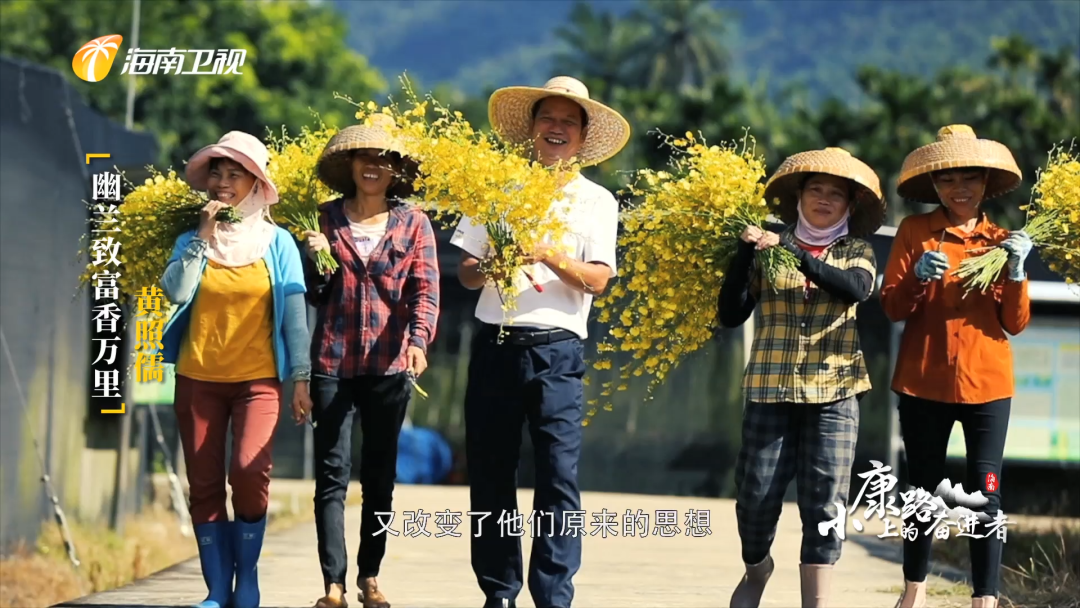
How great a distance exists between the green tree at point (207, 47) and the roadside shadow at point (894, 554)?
22.6 metres

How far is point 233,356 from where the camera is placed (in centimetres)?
605

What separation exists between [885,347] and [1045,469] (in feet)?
6.65

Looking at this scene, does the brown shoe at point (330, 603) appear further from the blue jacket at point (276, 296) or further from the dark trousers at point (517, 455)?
the blue jacket at point (276, 296)

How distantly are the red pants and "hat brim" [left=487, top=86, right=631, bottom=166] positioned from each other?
129 cm

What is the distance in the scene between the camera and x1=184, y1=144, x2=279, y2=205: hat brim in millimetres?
6125

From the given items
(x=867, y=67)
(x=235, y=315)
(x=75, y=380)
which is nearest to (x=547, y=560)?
(x=235, y=315)

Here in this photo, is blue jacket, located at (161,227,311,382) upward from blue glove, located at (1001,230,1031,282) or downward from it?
downward

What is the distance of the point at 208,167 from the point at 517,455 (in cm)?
161

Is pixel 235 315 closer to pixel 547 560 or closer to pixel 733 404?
pixel 547 560

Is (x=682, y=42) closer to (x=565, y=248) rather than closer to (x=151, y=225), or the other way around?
(x=151, y=225)

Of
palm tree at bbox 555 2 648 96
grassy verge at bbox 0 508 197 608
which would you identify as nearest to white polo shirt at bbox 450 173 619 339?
grassy verge at bbox 0 508 197 608

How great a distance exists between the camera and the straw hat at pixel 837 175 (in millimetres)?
5840

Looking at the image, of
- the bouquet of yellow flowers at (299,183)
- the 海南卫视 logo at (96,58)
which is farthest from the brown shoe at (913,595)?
the 海南卫视 logo at (96,58)

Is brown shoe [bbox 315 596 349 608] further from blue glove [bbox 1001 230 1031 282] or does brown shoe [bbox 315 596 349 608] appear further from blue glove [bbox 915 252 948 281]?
blue glove [bbox 1001 230 1031 282]
